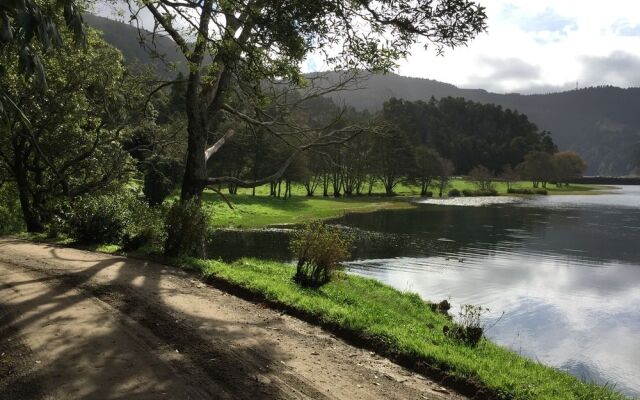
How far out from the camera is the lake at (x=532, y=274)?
48.2ft

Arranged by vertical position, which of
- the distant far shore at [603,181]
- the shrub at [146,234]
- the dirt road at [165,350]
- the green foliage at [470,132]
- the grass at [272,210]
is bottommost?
the grass at [272,210]

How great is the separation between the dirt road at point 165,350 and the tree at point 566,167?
132 metres

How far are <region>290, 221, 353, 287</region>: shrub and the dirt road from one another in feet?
12.5

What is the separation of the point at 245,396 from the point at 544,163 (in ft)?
429

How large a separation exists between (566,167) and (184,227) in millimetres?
139483

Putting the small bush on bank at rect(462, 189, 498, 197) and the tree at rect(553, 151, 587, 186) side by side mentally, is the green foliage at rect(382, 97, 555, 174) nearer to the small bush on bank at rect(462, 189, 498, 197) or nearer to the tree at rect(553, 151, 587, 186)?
the tree at rect(553, 151, 587, 186)

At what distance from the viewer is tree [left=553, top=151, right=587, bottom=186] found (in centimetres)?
13052

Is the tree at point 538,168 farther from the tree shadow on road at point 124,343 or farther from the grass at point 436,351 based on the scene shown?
the tree shadow on road at point 124,343

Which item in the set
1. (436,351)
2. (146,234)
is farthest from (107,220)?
(436,351)

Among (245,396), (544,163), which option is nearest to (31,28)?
(245,396)

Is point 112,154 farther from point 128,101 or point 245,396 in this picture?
point 245,396

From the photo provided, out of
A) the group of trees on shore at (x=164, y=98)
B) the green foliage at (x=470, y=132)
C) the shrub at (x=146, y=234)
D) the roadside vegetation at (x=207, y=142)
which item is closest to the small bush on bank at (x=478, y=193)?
the green foliage at (x=470, y=132)

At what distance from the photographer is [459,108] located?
520ft

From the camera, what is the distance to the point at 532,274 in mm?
25891
